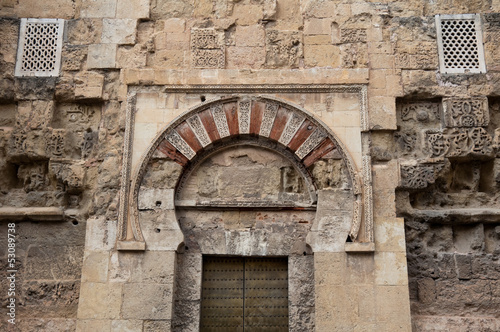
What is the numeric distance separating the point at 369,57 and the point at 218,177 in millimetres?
2252

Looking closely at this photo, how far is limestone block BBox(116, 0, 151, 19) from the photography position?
21.0 feet

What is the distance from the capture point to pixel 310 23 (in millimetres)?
6363

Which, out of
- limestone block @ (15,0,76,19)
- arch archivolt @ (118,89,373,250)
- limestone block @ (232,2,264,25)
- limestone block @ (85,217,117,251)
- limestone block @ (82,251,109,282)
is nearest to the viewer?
limestone block @ (82,251,109,282)

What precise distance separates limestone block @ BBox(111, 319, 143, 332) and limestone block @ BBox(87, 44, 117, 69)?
290 centimetres

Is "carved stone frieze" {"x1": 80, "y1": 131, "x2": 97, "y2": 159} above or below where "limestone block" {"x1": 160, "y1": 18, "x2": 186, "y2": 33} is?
below

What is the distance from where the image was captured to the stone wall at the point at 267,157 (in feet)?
18.4

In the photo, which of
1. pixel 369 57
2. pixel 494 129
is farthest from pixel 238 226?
pixel 494 129

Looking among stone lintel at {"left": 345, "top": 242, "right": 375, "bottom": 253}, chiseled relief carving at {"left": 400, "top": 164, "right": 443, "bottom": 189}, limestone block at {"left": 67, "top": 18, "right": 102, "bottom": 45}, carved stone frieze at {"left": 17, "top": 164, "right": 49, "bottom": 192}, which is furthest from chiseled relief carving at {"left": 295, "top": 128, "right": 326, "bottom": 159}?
carved stone frieze at {"left": 17, "top": 164, "right": 49, "bottom": 192}

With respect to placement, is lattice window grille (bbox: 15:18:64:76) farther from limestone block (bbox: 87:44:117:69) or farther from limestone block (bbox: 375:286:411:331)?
limestone block (bbox: 375:286:411:331)

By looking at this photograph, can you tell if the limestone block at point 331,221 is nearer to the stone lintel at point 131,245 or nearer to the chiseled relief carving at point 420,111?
the chiseled relief carving at point 420,111

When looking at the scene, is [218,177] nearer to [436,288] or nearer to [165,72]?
[165,72]

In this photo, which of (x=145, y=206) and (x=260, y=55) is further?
(x=260, y=55)

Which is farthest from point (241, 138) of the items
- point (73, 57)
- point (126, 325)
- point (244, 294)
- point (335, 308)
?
point (126, 325)

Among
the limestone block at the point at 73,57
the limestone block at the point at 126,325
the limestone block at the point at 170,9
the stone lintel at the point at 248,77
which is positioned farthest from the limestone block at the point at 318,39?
the limestone block at the point at 126,325
